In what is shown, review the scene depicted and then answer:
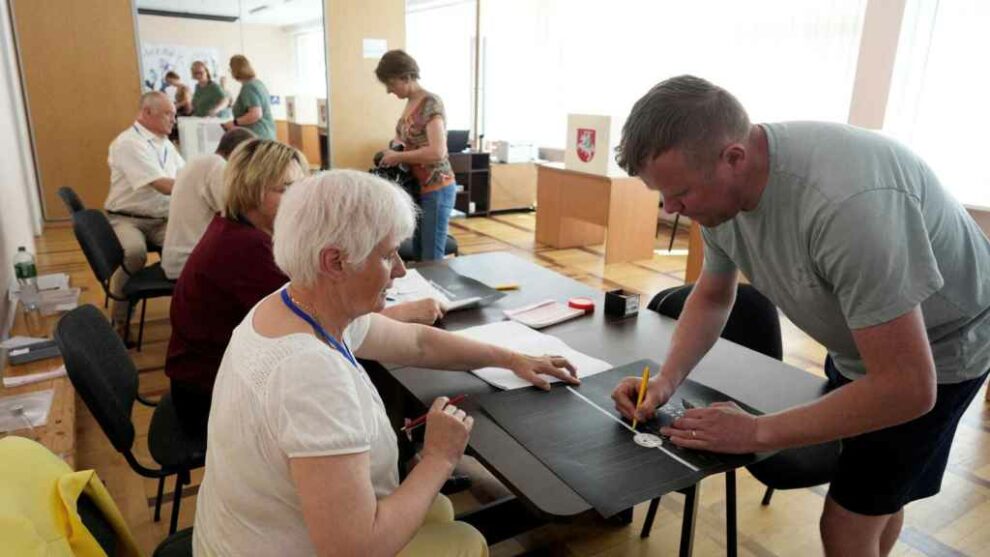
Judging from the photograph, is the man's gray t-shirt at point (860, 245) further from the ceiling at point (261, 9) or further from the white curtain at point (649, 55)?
the ceiling at point (261, 9)

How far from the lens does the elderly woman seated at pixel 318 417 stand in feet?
2.88

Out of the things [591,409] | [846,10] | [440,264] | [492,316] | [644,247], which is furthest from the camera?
[644,247]

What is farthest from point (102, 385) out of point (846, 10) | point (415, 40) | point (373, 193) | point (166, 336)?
point (415, 40)

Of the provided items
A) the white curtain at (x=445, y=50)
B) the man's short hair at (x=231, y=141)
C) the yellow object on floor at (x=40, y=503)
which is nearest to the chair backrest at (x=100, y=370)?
the yellow object on floor at (x=40, y=503)

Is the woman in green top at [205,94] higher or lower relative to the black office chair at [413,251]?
higher

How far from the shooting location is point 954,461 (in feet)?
8.25

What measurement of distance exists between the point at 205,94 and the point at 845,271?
6223 mm

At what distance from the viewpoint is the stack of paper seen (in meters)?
1.92

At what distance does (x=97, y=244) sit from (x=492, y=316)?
1952mm

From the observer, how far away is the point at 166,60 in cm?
600

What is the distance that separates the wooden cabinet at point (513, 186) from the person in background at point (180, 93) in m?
3.05

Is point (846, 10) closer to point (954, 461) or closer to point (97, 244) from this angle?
point (954, 461)

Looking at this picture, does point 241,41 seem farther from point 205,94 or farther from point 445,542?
point 445,542

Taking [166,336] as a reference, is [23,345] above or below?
above
